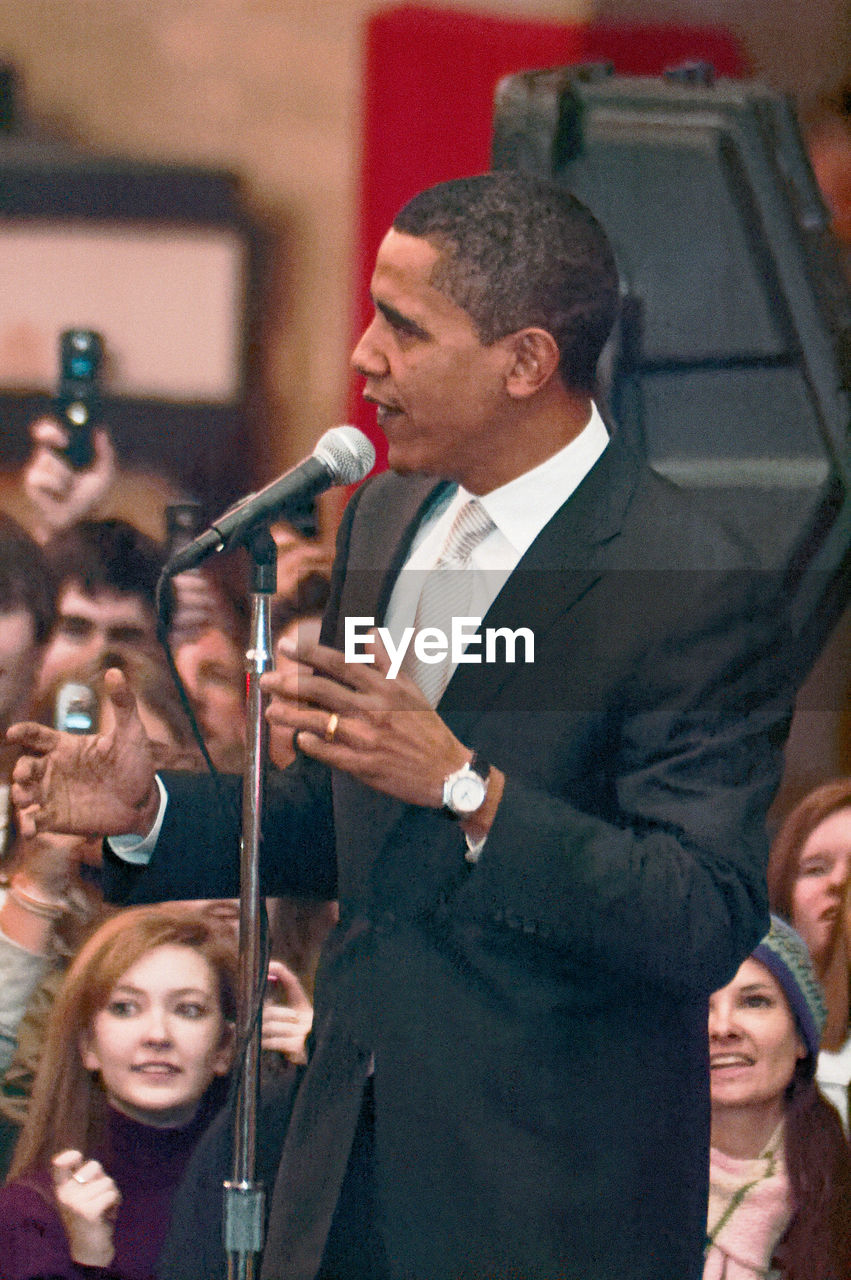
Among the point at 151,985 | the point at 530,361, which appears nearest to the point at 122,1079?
the point at 151,985

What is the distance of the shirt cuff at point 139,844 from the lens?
1.47 m

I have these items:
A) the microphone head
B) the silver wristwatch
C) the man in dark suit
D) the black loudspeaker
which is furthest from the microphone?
the black loudspeaker

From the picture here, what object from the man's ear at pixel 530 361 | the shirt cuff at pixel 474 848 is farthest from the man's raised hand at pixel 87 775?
the man's ear at pixel 530 361

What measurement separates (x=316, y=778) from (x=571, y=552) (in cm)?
41

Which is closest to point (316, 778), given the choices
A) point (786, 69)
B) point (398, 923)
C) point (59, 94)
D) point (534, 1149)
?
point (398, 923)

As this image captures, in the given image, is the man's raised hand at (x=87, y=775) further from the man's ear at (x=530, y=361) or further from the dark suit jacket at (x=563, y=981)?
the man's ear at (x=530, y=361)

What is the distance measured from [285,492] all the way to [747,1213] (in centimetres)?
158

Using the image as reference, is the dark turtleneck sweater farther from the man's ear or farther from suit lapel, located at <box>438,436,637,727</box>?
the man's ear

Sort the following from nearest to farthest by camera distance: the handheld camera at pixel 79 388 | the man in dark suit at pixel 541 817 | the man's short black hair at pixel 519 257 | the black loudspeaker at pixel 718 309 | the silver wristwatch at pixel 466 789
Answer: the silver wristwatch at pixel 466 789 < the man in dark suit at pixel 541 817 < the man's short black hair at pixel 519 257 < the black loudspeaker at pixel 718 309 < the handheld camera at pixel 79 388

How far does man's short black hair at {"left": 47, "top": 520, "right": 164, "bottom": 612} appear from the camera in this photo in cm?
223

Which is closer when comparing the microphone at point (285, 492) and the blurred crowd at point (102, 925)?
the microphone at point (285, 492)

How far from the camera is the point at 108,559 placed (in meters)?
2.25

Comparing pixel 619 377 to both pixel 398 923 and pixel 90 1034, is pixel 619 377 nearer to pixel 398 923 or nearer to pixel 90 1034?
pixel 398 923

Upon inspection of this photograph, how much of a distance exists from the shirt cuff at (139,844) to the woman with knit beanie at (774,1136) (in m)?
1.14
